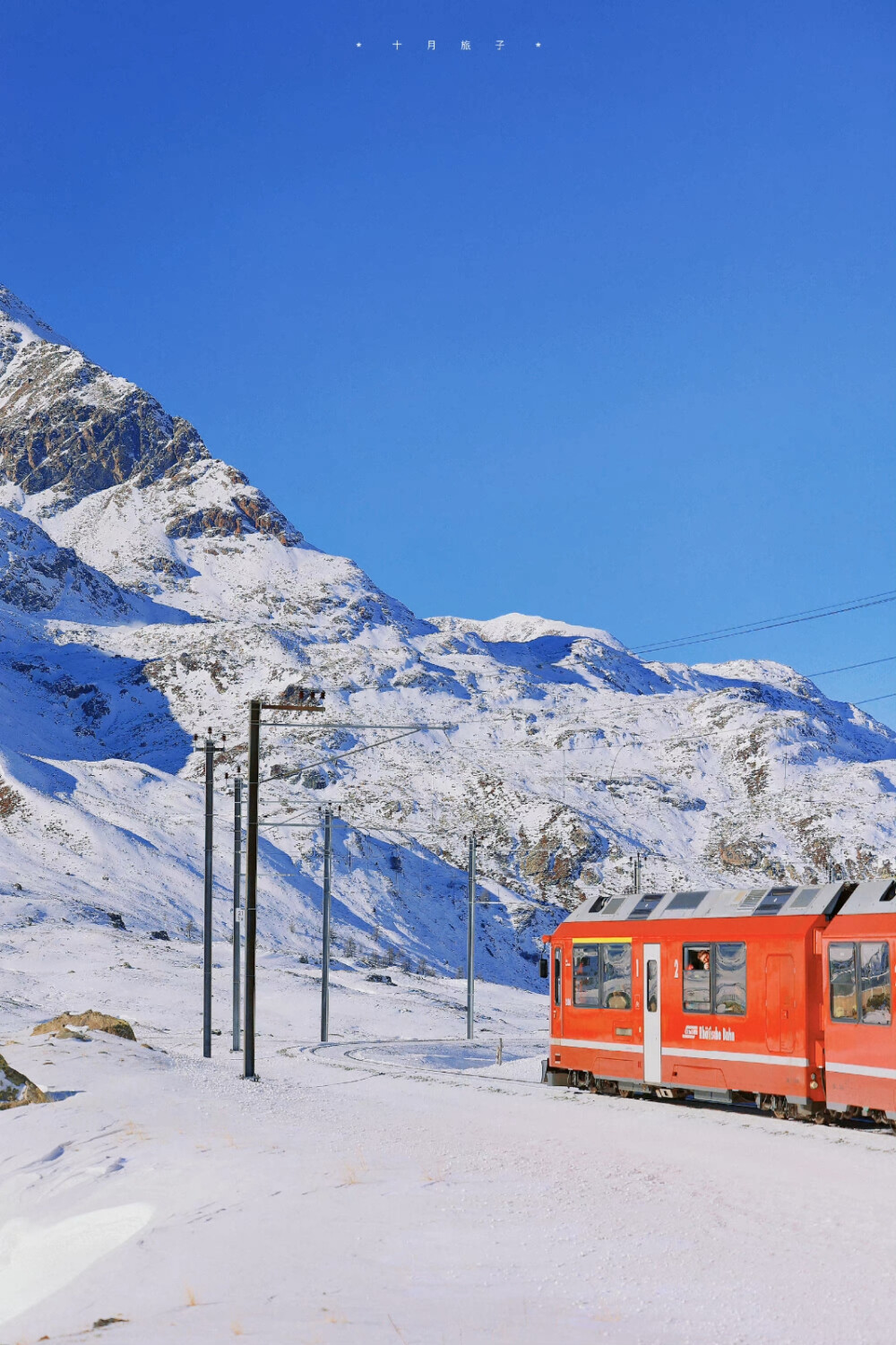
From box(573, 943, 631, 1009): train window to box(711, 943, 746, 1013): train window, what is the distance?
9.05 feet

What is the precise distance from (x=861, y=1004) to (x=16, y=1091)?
16409 millimetres

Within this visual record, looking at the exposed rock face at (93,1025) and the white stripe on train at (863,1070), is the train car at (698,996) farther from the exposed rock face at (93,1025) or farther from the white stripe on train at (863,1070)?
the exposed rock face at (93,1025)

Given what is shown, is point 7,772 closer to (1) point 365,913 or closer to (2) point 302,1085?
(1) point 365,913

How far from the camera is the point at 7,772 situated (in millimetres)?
145500

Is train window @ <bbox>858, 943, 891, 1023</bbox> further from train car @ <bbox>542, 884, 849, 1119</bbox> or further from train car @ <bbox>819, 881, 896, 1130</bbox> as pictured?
train car @ <bbox>542, 884, 849, 1119</bbox>

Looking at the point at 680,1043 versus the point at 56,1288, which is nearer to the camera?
the point at 56,1288

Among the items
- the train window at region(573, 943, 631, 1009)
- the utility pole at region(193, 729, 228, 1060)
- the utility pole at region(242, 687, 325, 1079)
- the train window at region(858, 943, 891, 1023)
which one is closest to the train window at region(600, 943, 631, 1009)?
the train window at region(573, 943, 631, 1009)

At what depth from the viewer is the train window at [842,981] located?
22078 mm

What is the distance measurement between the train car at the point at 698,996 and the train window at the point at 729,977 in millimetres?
21

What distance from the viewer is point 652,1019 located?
87.6 feet

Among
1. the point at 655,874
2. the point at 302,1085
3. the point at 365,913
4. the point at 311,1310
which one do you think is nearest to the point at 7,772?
the point at 365,913

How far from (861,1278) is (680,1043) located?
14352 mm

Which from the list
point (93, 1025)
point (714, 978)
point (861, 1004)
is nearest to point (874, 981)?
point (861, 1004)

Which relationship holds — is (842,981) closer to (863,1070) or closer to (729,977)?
(863,1070)
